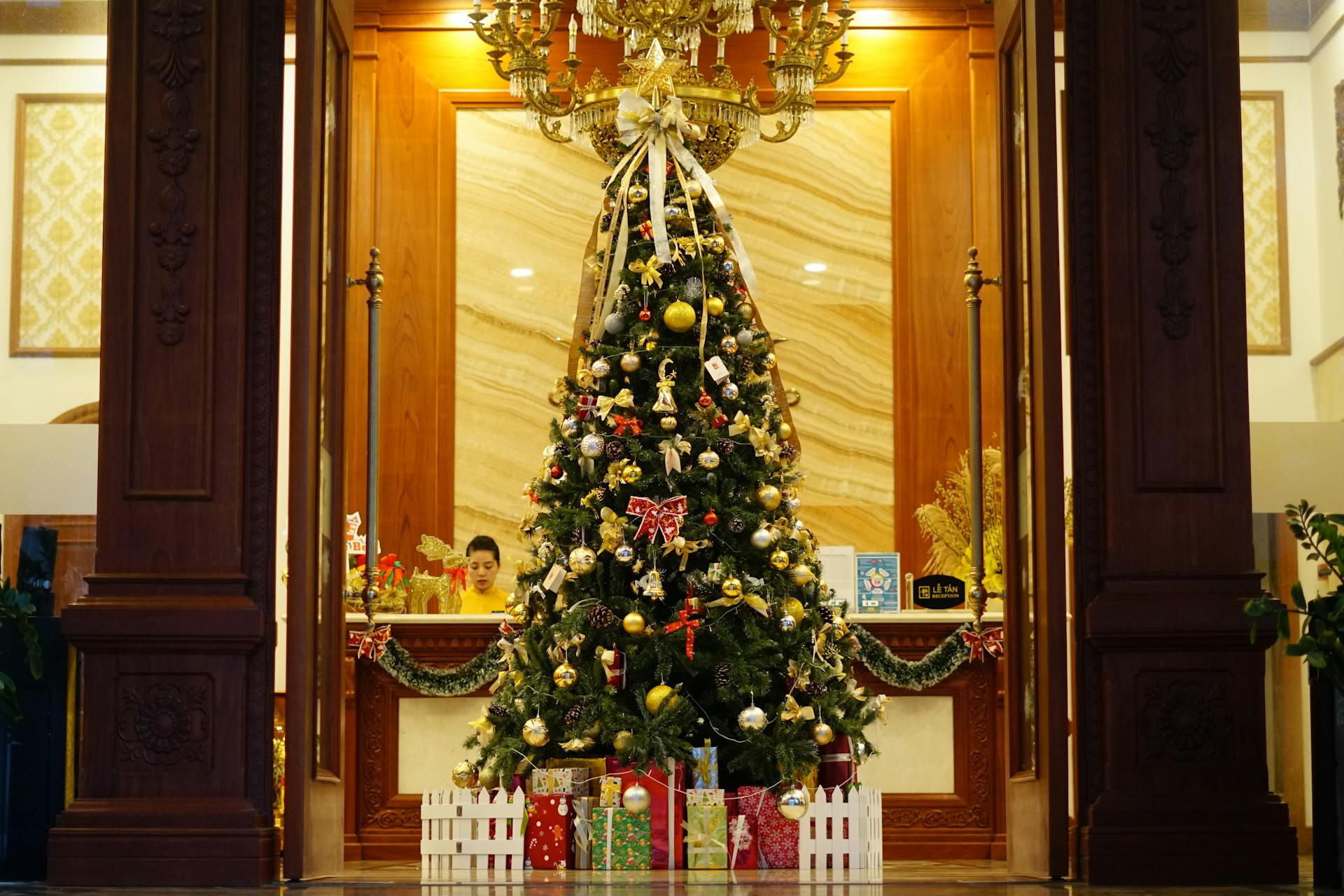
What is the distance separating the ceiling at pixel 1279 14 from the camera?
19.9 ft

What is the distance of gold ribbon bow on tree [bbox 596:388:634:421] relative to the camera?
6.50 metres

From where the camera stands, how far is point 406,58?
10.6 meters

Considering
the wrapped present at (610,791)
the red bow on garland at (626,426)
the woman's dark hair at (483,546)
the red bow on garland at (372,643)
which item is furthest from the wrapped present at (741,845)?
the woman's dark hair at (483,546)

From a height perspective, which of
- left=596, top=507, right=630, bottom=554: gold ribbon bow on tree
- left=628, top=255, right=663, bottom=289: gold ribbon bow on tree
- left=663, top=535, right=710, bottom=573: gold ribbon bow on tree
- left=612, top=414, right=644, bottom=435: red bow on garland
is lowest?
left=663, top=535, right=710, bottom=573: gold ribbon bow on tree

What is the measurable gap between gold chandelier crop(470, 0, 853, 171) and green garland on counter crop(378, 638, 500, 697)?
2.37m

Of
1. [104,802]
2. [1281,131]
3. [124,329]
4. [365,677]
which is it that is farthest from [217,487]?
[1281,131]

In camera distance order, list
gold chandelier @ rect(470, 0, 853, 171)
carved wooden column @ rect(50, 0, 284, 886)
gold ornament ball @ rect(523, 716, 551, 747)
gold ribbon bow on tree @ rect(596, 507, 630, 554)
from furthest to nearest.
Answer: gold chandelier @ rect(470, 0, 853, 171)
gold ribbon bow on tree @ rect(596, 507, 630, 554)
gold ornament ball @ rect(523, 716, 551, 747)
carved wooden column @ rect(50, 0, 284, 886)

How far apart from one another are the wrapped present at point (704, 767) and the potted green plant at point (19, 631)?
209 cm

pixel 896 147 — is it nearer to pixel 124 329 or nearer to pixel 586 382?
Answer: pixel 586 382

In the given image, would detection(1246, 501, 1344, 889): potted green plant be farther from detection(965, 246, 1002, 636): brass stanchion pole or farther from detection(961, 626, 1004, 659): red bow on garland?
detection(961, 626, 1004, 659): red bow on garland

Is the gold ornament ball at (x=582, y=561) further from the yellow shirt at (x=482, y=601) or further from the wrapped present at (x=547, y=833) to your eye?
the yellow shirt at (x=482, y=601)

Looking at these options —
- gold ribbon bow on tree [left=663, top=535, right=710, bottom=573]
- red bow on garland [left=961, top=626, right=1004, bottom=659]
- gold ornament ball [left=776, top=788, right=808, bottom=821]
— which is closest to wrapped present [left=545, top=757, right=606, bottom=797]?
gold ornament ball [left=776, top=788, right=808, bottom=821]

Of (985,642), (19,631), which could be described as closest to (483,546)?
(985,642)

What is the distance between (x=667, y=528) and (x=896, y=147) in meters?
4.85
